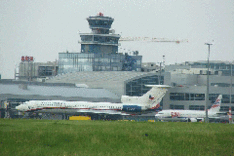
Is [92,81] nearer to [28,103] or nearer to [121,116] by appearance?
[121,116]

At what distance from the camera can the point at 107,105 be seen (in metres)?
116

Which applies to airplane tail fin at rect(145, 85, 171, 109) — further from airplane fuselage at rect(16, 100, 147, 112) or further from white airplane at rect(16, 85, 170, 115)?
airplane fuselage at rect(16, 100, 147, 112)

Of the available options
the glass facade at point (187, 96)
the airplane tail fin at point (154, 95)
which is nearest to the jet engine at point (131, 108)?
the airplane tail fin at point (154, 95)

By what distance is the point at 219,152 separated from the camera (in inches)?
1199

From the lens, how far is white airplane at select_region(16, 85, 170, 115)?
359 feet

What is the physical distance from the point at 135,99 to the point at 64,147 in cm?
9265

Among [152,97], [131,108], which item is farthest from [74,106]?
[152,97]

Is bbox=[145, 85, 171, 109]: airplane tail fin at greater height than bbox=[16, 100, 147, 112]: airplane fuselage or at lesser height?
greater

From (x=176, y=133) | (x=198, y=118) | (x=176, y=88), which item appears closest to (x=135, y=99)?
(x=198, y=118)

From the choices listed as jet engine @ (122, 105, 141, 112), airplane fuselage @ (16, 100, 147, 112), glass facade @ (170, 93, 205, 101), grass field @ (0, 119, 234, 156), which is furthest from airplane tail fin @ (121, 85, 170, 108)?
grass field @ (0, 119, 234, 156)

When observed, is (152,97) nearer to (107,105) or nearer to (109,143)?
(107,105)

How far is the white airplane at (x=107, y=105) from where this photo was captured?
109 metres

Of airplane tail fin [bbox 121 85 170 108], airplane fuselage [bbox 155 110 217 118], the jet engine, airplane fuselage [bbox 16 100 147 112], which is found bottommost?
airplane fuselage [bbox 155 110 217 118]

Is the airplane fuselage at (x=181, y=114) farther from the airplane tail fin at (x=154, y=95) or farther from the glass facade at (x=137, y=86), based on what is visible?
the glass facade at (x=137, y=86)
